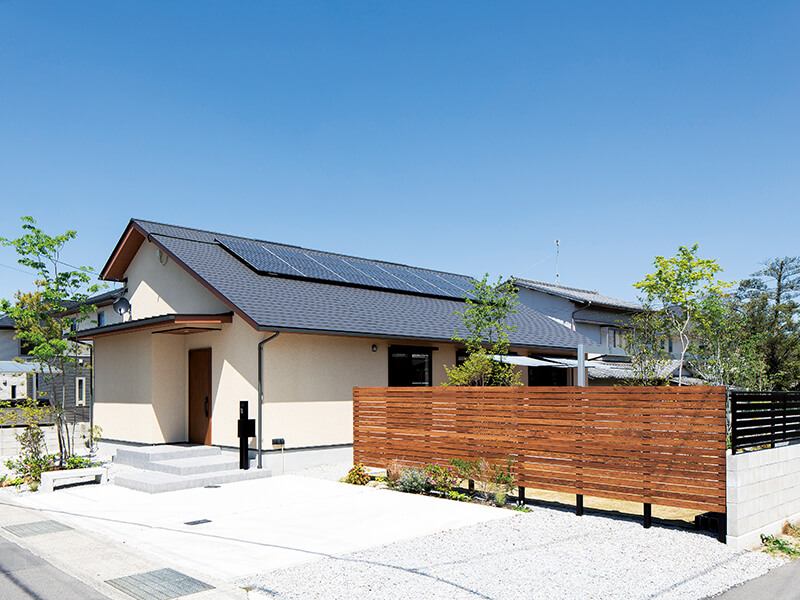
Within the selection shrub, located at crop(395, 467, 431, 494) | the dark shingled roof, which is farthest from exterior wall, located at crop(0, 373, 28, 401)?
shrub, located at crop(395, 467, 431, 494)

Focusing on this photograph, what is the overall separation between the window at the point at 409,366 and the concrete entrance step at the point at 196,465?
14.9 ft

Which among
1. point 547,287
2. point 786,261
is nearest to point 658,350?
point 547,287

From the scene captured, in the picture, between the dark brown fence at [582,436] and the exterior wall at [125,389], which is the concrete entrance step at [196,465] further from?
the dark brown fence at [582,436]

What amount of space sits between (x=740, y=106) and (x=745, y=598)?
12.7 metres

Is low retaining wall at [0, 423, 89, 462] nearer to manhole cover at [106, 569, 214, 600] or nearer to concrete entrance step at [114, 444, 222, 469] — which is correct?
concrete entrance step at [114, 444, 222, 469]

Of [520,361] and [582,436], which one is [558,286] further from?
[582,436]

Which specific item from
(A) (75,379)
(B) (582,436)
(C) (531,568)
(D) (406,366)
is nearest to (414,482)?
(B) (582,436)

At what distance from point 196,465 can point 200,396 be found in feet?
10.7

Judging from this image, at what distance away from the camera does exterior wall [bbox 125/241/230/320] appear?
49.2 ft

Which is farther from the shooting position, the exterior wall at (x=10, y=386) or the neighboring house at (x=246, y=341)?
the exterior wall at (x=10, y=386)

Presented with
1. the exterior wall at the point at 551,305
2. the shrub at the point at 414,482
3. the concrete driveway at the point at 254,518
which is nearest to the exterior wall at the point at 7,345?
the concrete driveway at the point at 254,518

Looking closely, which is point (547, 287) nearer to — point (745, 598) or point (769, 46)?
point (769, 46)

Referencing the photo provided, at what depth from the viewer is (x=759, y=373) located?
50.2 ft

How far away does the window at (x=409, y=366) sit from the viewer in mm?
15758
